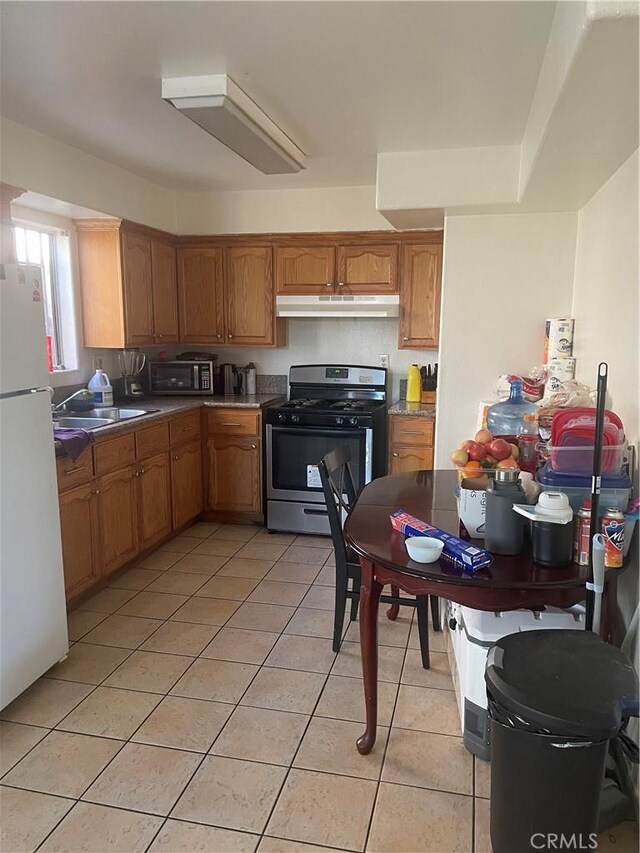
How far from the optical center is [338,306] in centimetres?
422

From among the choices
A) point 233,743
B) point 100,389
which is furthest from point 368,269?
point 233,743

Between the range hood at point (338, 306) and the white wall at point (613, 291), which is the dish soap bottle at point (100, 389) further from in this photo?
the white wall at point (613, 291)

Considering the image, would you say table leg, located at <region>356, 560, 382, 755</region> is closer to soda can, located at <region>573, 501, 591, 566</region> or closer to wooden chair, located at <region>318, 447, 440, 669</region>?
wooden chair, located at <region>318, 447, 440, 669</region>

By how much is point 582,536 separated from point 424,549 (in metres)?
0.44

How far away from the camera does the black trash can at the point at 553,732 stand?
133 centimetres

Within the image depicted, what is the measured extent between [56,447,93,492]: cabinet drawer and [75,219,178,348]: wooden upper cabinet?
3.65 feet

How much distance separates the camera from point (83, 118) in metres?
2.81

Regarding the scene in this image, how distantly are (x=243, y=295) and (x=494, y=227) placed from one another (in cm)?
194

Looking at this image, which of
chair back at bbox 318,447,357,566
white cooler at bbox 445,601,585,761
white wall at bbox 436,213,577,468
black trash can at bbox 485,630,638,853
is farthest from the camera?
white wall at bbox 436,213,577,468

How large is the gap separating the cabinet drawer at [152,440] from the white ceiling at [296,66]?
1579mm

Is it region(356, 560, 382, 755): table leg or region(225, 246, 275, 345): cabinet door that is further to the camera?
region(225, 246, 275, 345): cabinet door

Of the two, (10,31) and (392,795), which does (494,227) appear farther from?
(392,795)

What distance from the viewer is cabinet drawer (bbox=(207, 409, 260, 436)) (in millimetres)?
4211
